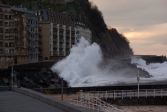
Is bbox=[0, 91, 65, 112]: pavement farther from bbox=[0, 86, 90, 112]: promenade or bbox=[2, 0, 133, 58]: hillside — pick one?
bbox=[2, 0, 133, 58]: hillside

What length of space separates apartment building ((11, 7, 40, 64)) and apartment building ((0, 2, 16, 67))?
8.76 ft

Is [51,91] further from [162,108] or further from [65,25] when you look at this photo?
[65,25]

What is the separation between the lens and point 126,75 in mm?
68188

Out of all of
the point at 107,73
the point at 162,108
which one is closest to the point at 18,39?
the point at 107,73

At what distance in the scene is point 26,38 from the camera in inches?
2758

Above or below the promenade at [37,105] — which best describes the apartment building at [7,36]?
above

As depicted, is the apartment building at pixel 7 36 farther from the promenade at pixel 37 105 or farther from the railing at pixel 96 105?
the promenade at pixel 37 105

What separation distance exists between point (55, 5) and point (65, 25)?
130 feet

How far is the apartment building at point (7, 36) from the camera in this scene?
6225 centimetres

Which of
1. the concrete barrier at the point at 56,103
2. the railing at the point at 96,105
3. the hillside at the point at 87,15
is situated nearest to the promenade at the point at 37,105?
the concrete barrier at the point at 56,103

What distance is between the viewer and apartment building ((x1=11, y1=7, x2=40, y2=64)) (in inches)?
2657

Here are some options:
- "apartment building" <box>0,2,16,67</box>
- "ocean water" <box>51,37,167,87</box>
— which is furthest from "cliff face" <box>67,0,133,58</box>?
"ocean water" <box>51,37,167,87</box>

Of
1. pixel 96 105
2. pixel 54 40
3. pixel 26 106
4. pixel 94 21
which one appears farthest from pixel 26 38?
pixel 94 21

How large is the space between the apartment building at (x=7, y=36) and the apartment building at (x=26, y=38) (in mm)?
2670
